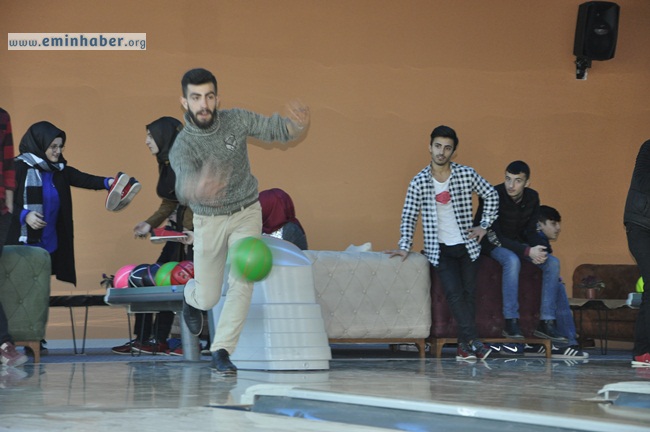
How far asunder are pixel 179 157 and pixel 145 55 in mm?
4290

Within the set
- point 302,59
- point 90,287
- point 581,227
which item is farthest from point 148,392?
point 581,227

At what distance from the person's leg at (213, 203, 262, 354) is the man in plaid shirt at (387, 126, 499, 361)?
1.96 meters

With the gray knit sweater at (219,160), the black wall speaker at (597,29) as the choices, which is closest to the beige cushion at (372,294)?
the gray knit sweater at (219,160)

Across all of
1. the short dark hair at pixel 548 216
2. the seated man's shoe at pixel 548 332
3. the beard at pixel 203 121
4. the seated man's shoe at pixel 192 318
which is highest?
the beard at pixel 203 121

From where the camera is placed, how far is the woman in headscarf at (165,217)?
20.5 feet

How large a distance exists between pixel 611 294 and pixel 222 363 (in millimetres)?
5149

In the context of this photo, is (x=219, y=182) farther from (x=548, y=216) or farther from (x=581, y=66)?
(x=581, y=66)

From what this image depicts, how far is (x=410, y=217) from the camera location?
6.57 m

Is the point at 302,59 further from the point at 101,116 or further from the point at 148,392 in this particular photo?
the point at 148,392

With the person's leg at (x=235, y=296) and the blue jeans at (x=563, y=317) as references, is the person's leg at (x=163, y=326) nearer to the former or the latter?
the person's leg at (x=235, y=296)

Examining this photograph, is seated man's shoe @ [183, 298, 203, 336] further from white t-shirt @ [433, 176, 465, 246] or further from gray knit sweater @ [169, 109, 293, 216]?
white t-shirt @ [433, 176, 465, 246]

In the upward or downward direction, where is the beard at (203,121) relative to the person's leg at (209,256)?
upward

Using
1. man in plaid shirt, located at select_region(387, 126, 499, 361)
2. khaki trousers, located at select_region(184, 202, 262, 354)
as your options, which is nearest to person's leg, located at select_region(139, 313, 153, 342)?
man in plaid shirt, located at select_region(387, 126, 499, 361)

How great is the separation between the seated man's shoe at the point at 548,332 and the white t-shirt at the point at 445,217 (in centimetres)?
107
